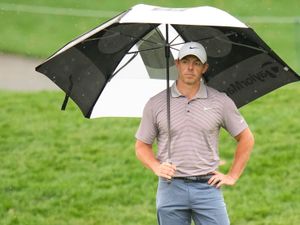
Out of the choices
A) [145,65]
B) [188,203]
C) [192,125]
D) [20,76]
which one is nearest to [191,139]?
[192,125]

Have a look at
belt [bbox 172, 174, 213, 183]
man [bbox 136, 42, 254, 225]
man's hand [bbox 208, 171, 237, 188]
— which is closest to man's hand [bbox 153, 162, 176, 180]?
man [bbox 136, 42, 254, 225]

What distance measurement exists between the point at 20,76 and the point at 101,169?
5134mm

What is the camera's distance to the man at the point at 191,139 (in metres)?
5.80

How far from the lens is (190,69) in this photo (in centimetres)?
581

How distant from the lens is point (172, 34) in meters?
6.28

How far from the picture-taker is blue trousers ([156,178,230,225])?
5828mm

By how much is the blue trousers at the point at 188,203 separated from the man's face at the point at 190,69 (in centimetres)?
65

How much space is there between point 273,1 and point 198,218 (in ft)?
52.9

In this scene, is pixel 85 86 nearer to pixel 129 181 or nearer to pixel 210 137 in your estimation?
pixel 210 137

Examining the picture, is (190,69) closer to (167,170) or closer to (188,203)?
(167,170)

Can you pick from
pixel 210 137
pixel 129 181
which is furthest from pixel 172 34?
pixel 129 181

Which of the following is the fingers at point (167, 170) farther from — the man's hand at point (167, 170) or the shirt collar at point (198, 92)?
the shirt collar at point (198, 92)

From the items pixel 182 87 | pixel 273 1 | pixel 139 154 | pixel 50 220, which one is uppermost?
pixel 273 1

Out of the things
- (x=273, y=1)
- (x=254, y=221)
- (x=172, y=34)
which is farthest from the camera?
(x=273, y=1)
